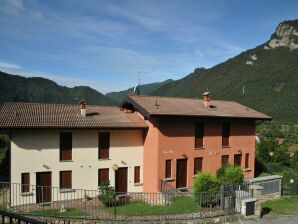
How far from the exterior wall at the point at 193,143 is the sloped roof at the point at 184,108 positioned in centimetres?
56

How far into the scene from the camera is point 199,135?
23.5m

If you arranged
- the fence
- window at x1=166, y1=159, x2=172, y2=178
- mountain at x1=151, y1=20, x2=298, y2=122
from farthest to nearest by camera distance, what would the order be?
mountain at x1=151, y1=20, x2=298, y2=122
window at x1=166, y1=159, x2=172, y2=178
the fence

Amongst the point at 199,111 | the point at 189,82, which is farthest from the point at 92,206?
the point at 189,82

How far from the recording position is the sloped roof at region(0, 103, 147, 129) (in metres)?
19.1

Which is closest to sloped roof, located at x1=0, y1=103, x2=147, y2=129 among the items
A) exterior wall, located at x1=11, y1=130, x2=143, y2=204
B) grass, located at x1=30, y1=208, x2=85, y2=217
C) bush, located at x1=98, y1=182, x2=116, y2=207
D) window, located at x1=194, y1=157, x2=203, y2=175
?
exterior wall, located at x1=11, y1=130, x2=143, y2=204

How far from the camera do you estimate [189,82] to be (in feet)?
448

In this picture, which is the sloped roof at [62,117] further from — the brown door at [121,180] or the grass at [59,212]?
the grass at [59,212]

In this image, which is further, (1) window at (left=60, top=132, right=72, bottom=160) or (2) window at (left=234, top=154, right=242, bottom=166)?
(2) window at (left=234, top=154, right=242, bottom=166)

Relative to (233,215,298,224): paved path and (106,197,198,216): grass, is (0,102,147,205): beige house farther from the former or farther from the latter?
(233,215,298,224): paved path

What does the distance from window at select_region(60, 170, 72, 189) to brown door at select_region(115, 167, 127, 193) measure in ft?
10.1

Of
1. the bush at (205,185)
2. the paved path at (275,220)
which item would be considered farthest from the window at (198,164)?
the paved path at (275,220)

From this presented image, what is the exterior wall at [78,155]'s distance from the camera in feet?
62.5

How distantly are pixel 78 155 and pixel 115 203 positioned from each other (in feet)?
18.6

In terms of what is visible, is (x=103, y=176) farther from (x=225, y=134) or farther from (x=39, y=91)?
(x=39, y=91)
